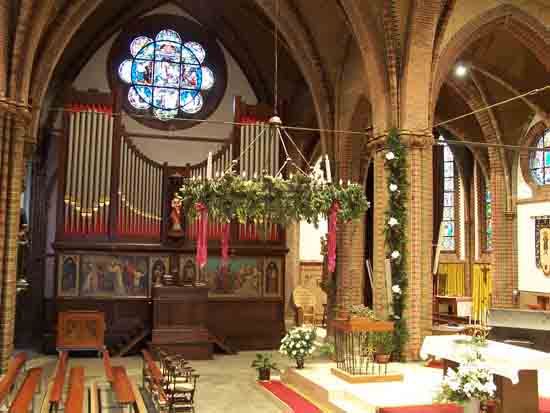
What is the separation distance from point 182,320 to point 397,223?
5.25 m

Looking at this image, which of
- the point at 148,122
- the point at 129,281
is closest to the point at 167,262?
the point at 129,281

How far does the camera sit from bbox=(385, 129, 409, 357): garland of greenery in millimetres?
11656

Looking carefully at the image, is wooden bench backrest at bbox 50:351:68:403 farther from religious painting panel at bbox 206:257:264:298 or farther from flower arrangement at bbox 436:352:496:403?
religious painting panel at bbox 206:257:264:298

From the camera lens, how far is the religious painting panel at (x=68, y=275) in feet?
48.1

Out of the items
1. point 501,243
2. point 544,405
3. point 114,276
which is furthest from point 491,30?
point 114,276

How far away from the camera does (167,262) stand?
15.6 metres

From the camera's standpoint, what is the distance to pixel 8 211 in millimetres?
11008

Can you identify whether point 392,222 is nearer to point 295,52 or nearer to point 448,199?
point 295,52

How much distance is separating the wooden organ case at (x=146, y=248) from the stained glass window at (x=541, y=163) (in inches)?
318

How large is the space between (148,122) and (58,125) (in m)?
3.02

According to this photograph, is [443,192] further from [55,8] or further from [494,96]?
[55,8]

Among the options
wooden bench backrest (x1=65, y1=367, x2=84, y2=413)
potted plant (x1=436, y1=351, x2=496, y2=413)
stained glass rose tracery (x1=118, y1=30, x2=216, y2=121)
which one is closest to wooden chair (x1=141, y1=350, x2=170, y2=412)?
wooden bench backrest (x1=65, y1=367, x2=84, y2=413)

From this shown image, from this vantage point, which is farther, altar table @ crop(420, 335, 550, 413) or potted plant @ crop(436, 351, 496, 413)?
altar table @ crop(420, 335, 550, 413)

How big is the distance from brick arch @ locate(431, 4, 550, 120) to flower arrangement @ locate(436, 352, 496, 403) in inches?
284
